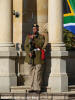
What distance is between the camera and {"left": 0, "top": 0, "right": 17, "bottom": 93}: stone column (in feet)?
64.7

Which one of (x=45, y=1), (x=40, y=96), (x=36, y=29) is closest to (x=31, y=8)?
(x=45, y=1)

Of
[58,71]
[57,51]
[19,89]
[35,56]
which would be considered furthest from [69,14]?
[19,89]

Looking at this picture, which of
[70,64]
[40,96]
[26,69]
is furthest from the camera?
[70,64]

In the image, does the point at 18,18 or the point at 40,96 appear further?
the point at 18,18

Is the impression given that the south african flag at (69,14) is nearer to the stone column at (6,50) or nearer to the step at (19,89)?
the stone column at (6,50)

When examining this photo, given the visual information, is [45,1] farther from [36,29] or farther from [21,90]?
[21,90]

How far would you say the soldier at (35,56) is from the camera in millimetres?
19375

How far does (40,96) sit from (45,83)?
117 centimetres

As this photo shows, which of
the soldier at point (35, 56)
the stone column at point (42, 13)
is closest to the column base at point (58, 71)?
the soldier at point (35, 56)

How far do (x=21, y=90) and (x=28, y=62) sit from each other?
3.51ft

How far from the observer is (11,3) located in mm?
→ 19984

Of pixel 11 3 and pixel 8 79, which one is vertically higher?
pixel 11 3

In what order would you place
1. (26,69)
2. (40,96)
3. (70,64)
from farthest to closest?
(70,64) → (26,69) → (40,96)

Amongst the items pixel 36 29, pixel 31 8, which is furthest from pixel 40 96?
pixel 31 8
